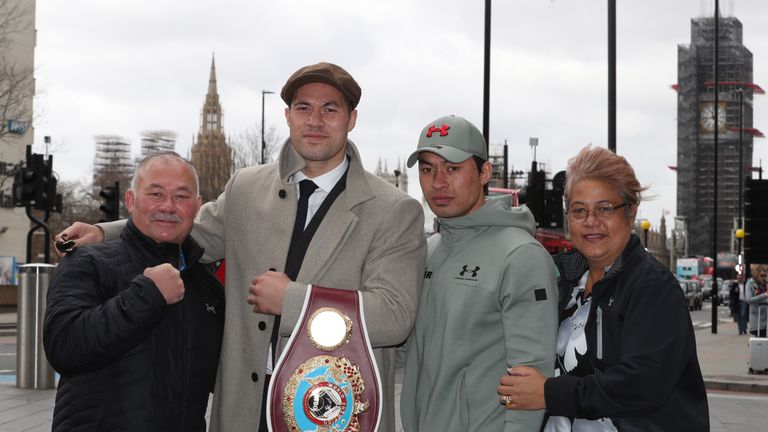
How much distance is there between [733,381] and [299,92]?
11559mm

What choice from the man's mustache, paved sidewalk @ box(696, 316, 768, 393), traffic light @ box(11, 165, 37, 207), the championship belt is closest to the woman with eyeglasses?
the championship belt

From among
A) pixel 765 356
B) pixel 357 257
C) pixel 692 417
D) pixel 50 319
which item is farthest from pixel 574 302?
pixel 765 356

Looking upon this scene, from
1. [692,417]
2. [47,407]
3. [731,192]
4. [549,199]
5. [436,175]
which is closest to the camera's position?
[692,417]

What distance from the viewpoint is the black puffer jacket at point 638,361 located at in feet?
9.50

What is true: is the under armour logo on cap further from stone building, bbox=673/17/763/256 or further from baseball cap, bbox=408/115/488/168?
stone building, bbox=673/17/763/256

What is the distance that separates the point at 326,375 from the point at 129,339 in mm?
697

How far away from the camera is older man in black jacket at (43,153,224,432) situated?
303 cm

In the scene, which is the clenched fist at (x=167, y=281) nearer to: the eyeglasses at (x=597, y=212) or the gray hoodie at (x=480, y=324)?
the gray hoodie at (x=480, y=324)

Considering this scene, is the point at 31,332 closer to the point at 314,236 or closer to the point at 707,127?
the point at 314,236

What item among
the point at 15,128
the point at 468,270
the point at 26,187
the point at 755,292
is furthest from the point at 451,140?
the point at 15,128

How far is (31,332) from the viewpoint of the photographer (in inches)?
447

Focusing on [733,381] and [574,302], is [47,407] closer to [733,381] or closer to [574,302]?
[574,302]

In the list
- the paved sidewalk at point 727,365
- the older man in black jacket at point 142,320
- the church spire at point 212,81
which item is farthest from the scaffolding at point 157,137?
the older man in black jacket at point 142,320

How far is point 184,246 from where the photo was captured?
11.5ft
